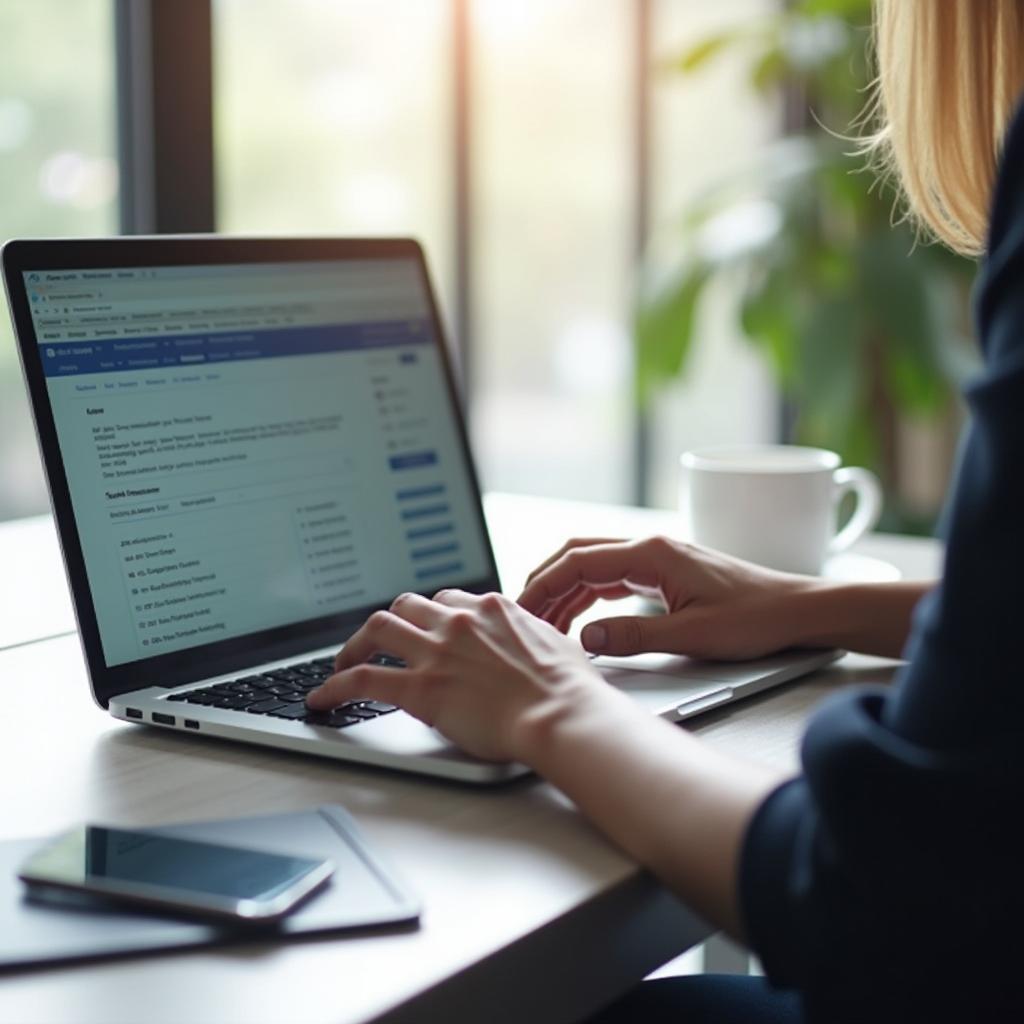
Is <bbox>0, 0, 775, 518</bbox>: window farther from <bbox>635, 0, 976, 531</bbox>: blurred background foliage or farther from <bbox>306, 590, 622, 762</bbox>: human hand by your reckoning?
<bbox>306, 590, 622, 762</bbox>: human hand

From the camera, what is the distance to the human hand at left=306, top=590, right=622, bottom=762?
71 cm

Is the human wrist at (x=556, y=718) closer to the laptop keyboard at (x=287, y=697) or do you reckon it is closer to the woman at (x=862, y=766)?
the woman at (x=862, y=766)

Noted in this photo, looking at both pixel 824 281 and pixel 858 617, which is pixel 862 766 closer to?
pixel 858 617

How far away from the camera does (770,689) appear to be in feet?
2.95

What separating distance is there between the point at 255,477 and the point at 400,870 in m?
0.39

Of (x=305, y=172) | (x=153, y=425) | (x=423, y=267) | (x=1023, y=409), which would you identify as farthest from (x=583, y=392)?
(x=1023, y=409)

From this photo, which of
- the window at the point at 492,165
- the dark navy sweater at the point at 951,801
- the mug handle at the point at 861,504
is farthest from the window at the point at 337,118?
the dark navy sweater at the point at 951,801

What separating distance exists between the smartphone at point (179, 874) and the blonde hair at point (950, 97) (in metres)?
0.62

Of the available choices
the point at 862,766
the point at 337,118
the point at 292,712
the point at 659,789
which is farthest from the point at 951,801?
the point at 337,118

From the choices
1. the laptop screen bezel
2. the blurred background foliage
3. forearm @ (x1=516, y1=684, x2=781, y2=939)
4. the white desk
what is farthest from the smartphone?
the blurred background foliage

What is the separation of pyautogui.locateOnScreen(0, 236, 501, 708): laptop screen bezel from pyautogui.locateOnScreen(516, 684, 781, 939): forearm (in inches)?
10.6

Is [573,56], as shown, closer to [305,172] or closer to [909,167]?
[305,172]

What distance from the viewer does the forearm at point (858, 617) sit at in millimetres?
945

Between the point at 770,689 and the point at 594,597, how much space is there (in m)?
0.13
